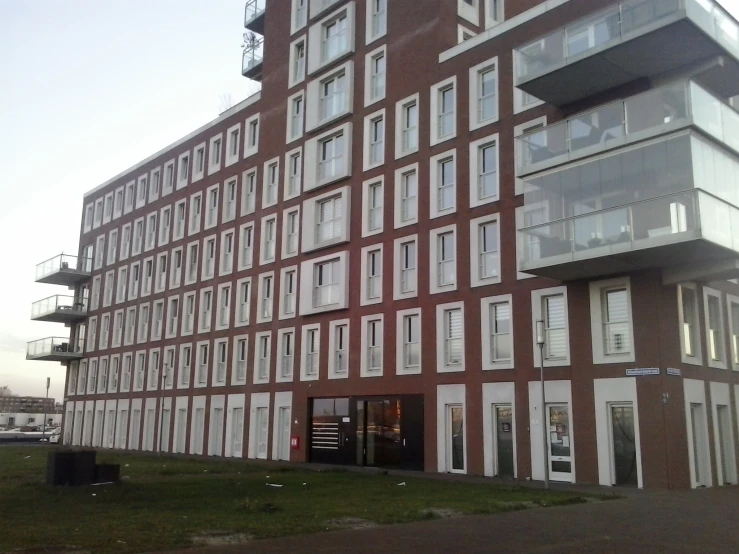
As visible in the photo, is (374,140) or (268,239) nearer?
(374,140)

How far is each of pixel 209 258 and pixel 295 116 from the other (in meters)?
9.38

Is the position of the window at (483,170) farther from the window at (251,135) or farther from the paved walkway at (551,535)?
the window at (251,135)

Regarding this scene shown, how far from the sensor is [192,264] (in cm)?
4188

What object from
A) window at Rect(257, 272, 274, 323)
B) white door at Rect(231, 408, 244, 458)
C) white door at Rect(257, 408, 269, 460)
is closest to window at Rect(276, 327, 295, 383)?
window at Rect(257, 272, 274, 323)

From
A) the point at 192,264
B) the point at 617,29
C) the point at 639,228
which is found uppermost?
the point at 617,29

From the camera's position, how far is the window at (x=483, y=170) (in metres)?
25.9

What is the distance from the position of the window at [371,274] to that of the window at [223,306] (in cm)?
1055

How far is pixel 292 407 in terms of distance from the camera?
3284 centimetres

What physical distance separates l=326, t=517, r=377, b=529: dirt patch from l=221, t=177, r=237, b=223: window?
28335mm

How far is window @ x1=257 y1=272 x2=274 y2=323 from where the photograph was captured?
3553 cm

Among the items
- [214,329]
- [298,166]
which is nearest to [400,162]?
[298,166]

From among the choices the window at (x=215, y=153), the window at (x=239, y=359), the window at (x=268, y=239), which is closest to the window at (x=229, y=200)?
the window at (x=215, y=153)

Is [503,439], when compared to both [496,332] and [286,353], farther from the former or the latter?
[286,353]

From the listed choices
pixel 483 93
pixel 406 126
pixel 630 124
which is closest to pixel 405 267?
pixel 406 126
